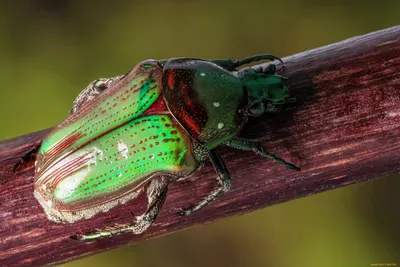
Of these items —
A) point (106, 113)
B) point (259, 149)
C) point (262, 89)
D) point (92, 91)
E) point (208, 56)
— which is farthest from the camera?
point (208, 56)

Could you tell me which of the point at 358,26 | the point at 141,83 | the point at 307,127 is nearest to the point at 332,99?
the point at 307,127

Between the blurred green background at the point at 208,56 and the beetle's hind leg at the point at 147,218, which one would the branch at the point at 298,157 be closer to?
the beetle's hind leg at the point at 147,218

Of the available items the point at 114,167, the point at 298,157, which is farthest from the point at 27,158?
the point at 298,157

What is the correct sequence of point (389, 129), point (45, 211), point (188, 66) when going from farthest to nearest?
point (188, 66)
point (45, 211)
point (389, 129)

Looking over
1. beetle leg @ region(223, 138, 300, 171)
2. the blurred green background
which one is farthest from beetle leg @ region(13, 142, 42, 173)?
the blurred green background

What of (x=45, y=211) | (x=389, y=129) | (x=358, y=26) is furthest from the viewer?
(x=358, y=26)

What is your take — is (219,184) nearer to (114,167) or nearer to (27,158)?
(114,167)

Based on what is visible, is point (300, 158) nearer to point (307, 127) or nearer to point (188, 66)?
point (307, 127)
